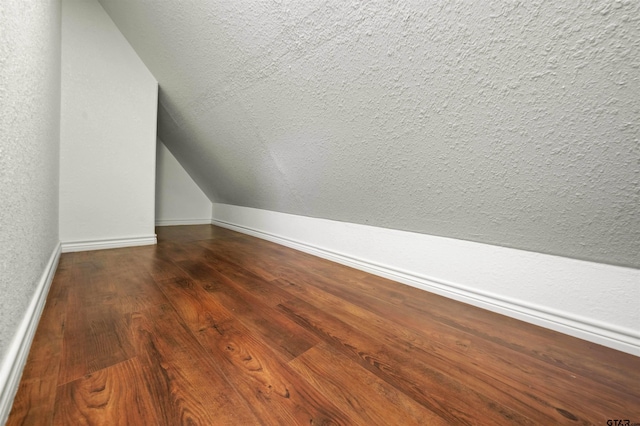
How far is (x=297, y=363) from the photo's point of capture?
2.34 ft

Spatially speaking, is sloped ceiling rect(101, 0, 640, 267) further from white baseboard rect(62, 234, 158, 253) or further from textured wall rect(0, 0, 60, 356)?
white baseboard rect(62, 234, 158, 253)

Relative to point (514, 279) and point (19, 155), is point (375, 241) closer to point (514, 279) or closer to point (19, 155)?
point (514, 279)

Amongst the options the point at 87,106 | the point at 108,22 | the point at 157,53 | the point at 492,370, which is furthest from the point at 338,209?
the point at 108,22

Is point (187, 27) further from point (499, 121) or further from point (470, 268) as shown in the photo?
point (470, 268)

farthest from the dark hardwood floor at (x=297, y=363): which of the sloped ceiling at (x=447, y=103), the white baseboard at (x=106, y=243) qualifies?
the white baseboard at (x=106, y=243)

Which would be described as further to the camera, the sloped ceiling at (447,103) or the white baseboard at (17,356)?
the sloped ceiling at (447,103)

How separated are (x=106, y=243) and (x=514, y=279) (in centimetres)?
276

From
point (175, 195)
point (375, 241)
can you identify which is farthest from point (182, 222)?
point (375, 241)

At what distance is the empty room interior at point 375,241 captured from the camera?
589mm

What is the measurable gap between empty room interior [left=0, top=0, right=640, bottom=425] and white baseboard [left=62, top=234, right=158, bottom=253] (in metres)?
0.12

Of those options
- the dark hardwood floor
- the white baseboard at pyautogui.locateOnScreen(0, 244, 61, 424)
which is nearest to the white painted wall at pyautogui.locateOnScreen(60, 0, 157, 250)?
the dark hardwood floor

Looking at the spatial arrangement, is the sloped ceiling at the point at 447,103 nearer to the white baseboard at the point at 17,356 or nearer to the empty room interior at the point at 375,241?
the empty room interior at the point at 375,241

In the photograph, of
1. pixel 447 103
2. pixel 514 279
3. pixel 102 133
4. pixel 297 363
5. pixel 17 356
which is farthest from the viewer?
pixel 102 133

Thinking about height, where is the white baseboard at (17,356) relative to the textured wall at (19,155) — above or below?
below
